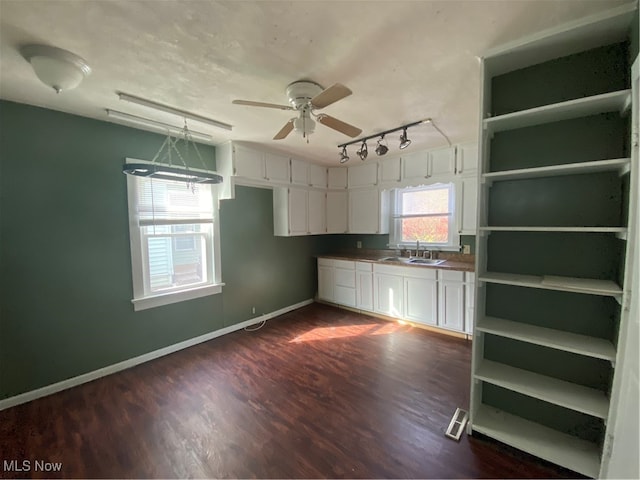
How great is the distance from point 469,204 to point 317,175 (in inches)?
91.5

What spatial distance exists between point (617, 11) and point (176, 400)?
3741 mm

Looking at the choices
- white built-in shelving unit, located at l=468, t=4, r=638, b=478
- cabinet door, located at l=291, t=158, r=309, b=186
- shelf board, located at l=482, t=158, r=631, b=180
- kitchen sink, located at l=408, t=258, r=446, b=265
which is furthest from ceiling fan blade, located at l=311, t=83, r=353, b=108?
kitchen sink, located at l=408, t=258, r=446, b=265

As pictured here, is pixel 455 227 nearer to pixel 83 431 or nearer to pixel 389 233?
pixel 389 233

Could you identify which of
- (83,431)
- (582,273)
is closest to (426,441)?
(582,273)

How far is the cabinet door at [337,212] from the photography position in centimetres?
461

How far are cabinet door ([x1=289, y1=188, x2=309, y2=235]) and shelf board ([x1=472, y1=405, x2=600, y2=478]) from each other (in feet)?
9.98

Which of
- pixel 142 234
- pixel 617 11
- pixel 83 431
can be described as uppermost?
pixel 617 11

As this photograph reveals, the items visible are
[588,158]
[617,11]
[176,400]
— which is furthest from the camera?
[176,400]

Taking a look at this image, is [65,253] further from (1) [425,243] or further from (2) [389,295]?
(1) [425,243]

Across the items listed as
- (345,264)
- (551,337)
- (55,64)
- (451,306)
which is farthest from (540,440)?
(55,64)

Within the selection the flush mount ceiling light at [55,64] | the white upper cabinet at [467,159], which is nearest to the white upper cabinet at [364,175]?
the white upper cabinet at [467,159]

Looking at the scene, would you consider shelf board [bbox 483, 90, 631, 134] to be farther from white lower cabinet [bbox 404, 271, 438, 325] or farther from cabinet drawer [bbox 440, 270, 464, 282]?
white lower cabinet [bbox 404, 271, 438, 325]

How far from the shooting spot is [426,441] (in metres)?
1.75

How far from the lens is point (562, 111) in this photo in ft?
4.75
